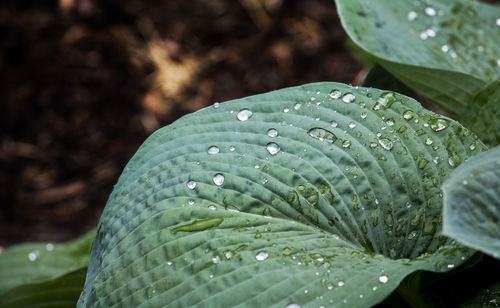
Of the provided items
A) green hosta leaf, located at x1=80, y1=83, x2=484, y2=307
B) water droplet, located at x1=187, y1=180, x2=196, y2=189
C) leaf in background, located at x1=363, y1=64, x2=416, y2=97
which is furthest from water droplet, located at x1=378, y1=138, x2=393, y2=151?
leaf in background, located at x1=363, y1=64, x2=416, y2=97

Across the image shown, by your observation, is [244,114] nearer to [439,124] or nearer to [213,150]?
[213,150]

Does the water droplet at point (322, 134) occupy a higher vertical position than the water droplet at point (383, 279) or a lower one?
higher

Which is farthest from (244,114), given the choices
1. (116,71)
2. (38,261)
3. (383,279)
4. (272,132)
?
(116,71)

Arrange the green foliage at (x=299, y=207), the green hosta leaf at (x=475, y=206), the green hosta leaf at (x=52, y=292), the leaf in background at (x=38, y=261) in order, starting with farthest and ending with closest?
the leaf in background at (x=38, y=261) → the green hosta leaf at (x=52, y=292) → the green foliage at (x=299, y=207) → the green hosta leaf at (x=475, y=206)

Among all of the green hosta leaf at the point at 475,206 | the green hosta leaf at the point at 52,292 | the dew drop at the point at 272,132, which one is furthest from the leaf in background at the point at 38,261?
the green hosta leaf at the point at 475,206

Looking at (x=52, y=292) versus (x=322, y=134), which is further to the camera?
(x=52, y=292)

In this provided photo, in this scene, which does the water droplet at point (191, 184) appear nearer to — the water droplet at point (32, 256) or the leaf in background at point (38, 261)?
the leaf in background at point (38, 261)

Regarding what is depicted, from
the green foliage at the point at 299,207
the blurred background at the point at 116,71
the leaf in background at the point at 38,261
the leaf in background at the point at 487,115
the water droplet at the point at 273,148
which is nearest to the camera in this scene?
the green foliage at the point at 299,207
